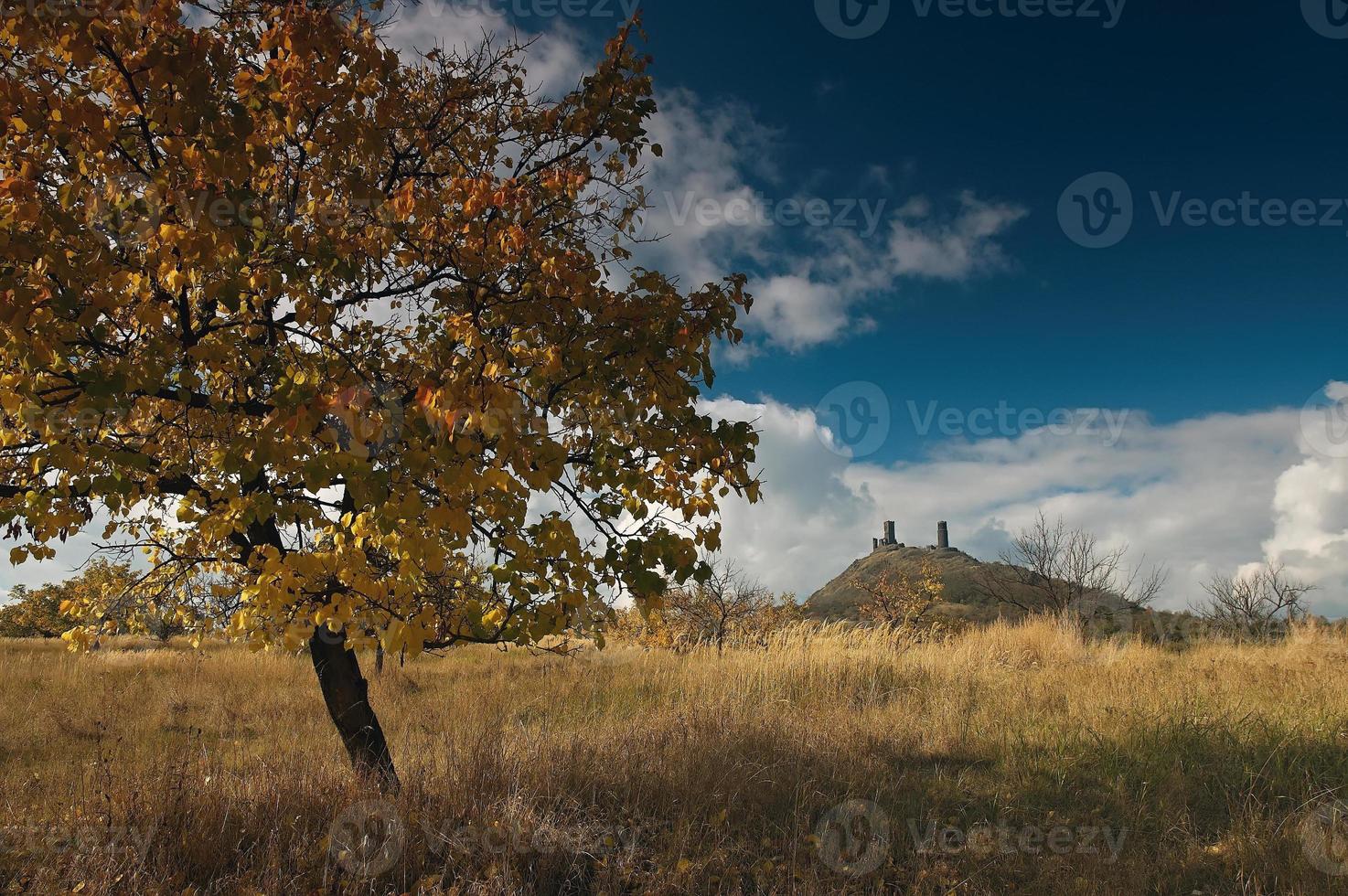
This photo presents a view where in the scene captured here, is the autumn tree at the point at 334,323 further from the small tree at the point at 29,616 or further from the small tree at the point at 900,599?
the small tree at the point at 29,616

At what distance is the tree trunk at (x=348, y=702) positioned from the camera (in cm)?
655

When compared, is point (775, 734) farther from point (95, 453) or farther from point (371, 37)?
point (371, 37)

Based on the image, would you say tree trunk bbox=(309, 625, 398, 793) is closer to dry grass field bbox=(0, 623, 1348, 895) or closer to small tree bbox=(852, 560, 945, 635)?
dry grass field bbox=(0, 623, 1348, 895)

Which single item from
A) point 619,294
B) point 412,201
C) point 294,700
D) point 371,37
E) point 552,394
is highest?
point 371,37

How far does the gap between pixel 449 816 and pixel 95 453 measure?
10.8 feet

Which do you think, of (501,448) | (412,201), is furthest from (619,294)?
(501,448)

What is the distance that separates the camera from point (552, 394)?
5.23 meters

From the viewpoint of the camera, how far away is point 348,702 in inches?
266

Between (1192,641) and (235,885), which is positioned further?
(1192,641)

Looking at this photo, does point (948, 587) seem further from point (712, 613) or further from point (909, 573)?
point (712, 613)

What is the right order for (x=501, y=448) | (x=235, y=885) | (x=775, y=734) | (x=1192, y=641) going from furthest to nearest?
(x=1192, y=641)
(x=775, y=734)
(x=235, y=885)
(x=501, y=448)

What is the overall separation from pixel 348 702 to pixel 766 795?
3.91 m

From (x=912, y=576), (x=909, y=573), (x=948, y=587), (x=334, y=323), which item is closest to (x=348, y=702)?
(x=334, y=323)

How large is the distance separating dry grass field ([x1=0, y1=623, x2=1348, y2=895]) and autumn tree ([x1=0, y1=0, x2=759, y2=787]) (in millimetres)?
1185
